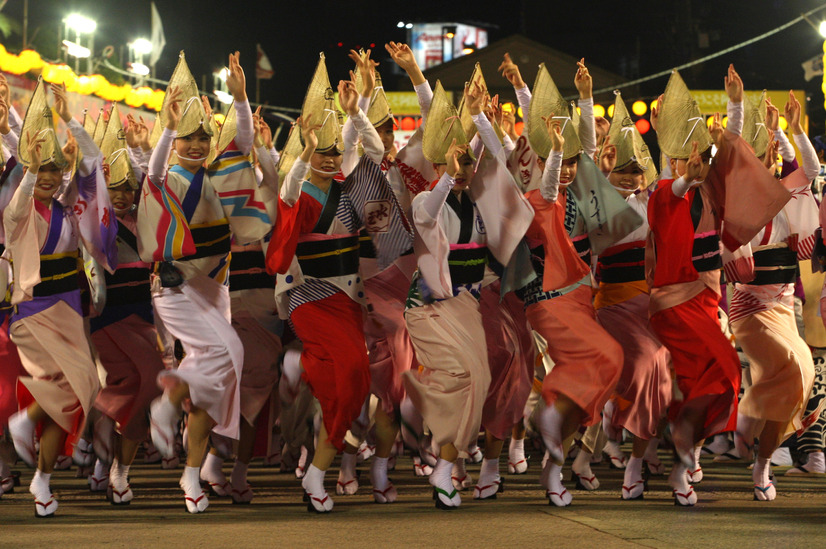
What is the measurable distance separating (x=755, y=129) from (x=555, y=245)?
166cm

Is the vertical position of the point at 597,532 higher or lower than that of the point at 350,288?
lower

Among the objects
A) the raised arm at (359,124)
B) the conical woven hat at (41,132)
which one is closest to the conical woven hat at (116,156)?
the conical woven hat at (41,132)

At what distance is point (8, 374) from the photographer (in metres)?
6.02

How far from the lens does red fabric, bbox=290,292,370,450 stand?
17.5 ft

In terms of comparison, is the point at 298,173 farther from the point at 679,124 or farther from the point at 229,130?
the point at 679,124

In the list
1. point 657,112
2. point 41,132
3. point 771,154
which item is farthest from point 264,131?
point 771,154

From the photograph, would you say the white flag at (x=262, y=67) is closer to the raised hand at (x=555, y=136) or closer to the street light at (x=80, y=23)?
the street light at (x=80, y=23)

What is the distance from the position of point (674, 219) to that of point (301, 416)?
2.39 metres

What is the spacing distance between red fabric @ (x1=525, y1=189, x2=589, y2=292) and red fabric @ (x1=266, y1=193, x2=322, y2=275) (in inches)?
46.2

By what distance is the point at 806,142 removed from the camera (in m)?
6.58

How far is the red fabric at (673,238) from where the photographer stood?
5.66 m

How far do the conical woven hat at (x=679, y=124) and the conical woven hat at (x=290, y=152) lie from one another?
2.28m

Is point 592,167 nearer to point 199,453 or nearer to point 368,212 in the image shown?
point 368,212

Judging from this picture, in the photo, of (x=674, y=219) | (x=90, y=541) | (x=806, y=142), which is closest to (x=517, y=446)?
(x=674, y=219)
